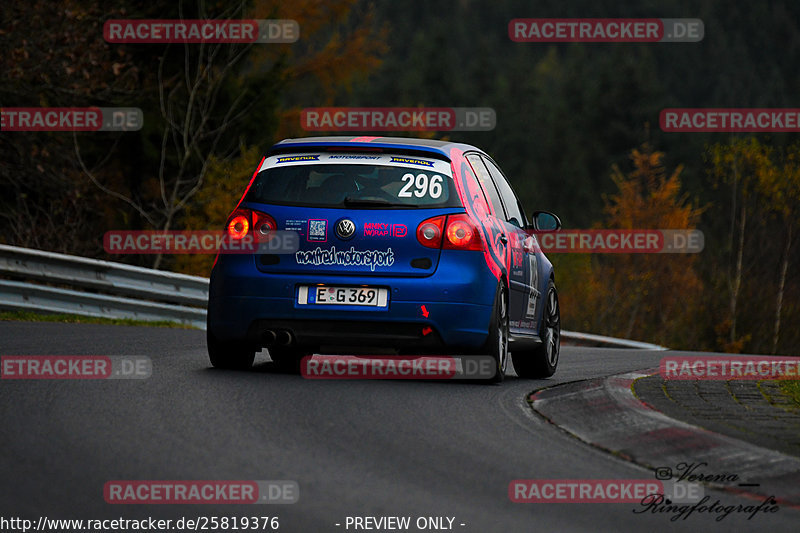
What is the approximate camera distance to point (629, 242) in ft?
165

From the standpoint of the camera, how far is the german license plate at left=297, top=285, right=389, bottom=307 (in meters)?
9.30

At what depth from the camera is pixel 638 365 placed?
519 inches

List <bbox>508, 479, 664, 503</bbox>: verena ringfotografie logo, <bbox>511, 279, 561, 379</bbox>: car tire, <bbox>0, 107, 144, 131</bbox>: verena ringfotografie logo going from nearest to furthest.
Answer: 1. <bbox>508, 479, 664, 503</bbox>: verena ringfotografie logo
2. <bbox>511, 279, 561, 379</bbox>: car tire
3. <bbox>0, 107, 144, 131</bbox>: verena ringfotografie logo

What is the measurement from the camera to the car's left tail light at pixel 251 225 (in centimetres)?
959

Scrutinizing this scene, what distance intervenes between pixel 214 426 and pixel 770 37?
13101 centimetres

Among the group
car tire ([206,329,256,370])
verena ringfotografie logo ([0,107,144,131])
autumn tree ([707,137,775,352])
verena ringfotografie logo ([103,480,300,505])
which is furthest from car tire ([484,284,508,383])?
autumn tree ([707,137,775,352])

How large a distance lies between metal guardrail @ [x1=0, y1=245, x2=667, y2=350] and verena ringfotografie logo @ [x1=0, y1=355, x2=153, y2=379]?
6.26 meters

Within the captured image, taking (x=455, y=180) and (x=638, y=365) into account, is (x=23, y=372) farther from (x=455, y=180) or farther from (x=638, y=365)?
(x=638, y=365)

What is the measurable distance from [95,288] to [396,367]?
7350mm

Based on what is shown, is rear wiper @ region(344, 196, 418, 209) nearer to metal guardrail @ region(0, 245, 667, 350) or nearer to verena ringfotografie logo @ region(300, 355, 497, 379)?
verena ringfotografie logo @ region(300, 355, 497, 379)

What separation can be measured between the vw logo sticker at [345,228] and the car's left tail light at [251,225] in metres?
0.48

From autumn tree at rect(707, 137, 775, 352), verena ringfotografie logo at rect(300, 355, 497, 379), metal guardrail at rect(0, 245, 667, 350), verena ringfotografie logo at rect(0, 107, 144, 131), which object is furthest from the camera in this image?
autumn tree at rect(707, 137, 775, 352)

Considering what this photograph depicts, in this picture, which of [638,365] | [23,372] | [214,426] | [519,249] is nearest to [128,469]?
[214,426]

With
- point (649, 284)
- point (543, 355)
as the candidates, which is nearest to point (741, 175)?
point (649, 284)
